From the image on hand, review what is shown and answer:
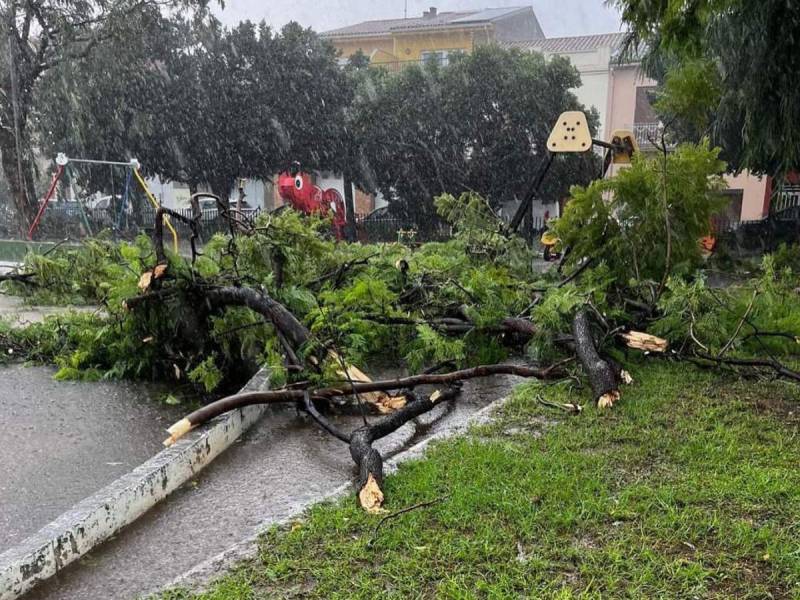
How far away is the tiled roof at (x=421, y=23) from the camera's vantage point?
3239cm

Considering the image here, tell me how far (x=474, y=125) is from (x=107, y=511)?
816 inches

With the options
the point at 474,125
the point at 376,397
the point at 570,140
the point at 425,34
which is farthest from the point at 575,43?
the point at 376,397

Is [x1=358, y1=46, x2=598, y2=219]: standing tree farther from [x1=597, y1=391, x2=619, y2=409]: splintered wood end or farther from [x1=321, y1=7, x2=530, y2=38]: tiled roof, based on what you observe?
[x1=597, y1=391, x2=619, y2=409]: splintered wood end

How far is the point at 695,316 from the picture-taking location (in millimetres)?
5758

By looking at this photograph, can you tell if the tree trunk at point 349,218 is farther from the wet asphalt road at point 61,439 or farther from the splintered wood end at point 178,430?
the splintered wood end at point 178,430

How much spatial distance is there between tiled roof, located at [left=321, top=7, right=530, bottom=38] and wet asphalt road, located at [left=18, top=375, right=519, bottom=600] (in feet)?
96.7

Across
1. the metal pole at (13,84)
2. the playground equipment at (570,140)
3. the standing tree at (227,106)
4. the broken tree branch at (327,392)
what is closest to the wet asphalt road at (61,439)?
the broken tree branch at (327,392)

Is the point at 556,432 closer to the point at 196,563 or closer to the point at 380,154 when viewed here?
the point at 196,563

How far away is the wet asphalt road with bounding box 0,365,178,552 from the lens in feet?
13.2

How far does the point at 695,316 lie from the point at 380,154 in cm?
1875

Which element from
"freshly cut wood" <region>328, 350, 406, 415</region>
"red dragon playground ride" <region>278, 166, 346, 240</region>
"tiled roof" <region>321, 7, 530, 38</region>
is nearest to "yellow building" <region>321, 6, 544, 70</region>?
"tiled roof" <region>321, 7, 530, 38</region>

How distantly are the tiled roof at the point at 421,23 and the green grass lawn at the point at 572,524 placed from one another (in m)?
30.4

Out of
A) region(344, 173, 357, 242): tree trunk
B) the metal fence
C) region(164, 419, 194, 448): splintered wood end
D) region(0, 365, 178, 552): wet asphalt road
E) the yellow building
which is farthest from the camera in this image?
the yellow building

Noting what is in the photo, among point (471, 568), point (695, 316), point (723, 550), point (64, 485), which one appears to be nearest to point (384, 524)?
point (471, 568)
